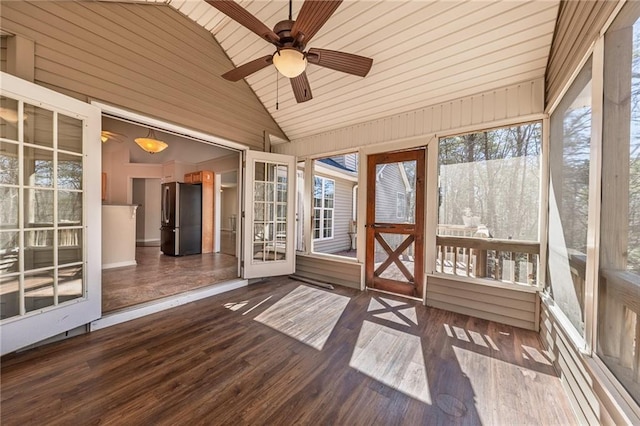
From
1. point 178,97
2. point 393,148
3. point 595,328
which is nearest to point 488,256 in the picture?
point 595,328

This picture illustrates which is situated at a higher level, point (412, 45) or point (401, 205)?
point (412, 45)

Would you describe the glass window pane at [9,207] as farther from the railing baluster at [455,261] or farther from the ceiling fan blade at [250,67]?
the railing baluster at [455,261]

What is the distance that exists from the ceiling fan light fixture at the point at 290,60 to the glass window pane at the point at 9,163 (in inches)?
87.9

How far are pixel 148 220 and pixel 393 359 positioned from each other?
852 centimetres

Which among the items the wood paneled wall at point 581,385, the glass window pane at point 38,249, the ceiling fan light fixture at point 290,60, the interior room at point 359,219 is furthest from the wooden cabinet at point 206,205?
the wood paneled wall at point 581,385

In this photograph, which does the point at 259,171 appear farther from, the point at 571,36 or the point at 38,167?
the point at 571,36

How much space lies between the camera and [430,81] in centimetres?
294

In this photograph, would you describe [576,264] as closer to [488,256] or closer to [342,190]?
[488,256]

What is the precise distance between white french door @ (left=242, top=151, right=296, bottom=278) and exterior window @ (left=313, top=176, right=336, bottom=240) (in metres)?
1.62

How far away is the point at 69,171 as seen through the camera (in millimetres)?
2230

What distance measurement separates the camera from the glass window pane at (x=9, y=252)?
1.86m

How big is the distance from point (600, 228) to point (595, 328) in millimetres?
582

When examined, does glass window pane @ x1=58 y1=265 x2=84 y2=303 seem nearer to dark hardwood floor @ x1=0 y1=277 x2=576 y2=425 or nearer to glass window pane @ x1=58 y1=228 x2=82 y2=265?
glass window pane @ x1=58 y1=228 x2=82 y2=265

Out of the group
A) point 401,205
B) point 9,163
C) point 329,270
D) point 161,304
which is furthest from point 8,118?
point 401,205
